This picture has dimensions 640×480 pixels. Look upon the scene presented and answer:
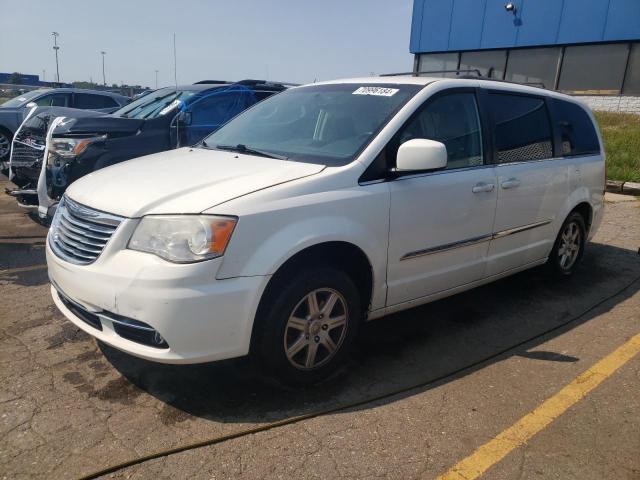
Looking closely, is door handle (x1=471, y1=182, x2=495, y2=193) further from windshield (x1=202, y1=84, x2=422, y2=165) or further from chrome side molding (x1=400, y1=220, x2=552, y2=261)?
windshield (x1=202, y1=84, x2=422, y2=165)

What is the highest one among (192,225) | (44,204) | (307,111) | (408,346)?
(307,111)

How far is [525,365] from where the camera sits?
135 inches

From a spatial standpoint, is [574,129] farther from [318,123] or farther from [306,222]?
[306,222]

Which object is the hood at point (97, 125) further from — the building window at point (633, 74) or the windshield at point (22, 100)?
the building window at point (633, 74)

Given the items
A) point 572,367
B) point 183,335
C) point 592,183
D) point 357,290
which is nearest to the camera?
point 183,335

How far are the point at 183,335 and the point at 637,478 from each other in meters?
2.23

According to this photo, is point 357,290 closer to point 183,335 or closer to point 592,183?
point 183,335

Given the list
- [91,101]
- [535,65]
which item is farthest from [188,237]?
[535,65]

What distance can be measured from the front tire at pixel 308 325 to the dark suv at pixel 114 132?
11.0 feet

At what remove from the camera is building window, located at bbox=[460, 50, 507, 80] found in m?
19.3

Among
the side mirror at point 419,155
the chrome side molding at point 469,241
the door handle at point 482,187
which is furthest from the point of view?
the door handle at point 482,187

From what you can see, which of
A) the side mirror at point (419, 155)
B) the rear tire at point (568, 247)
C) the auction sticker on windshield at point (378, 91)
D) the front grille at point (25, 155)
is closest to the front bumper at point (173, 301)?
the side mirror at point (419, 155)

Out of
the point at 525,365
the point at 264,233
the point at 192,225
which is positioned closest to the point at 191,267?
the point at 192,225

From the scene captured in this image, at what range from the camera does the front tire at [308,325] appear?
275 cm
